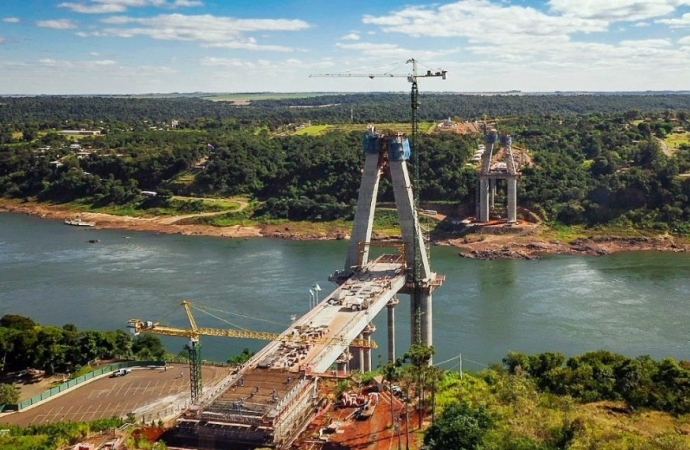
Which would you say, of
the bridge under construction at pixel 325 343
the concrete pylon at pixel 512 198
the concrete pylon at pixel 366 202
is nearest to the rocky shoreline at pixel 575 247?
the concrete pylon at pixel 512 198

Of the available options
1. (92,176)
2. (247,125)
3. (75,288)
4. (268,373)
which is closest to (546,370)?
(268,373)

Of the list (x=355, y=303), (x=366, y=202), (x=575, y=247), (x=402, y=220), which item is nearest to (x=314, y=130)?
(x=575, y=247)

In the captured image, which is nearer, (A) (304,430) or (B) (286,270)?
(A) (304,430)

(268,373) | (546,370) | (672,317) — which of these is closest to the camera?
(268,373)

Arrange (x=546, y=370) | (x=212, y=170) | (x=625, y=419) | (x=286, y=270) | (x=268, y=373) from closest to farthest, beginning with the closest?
(x=268, y=373), (x=625, y=419), (x=546, y=370), (x=286, y=270), (x=212, y=170)

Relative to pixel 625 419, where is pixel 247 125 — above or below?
above

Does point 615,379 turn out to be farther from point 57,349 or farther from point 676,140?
point 676,140

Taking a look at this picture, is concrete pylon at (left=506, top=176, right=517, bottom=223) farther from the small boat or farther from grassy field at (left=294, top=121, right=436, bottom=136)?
the small boat

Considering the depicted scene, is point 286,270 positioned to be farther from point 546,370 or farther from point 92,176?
point 92,176
